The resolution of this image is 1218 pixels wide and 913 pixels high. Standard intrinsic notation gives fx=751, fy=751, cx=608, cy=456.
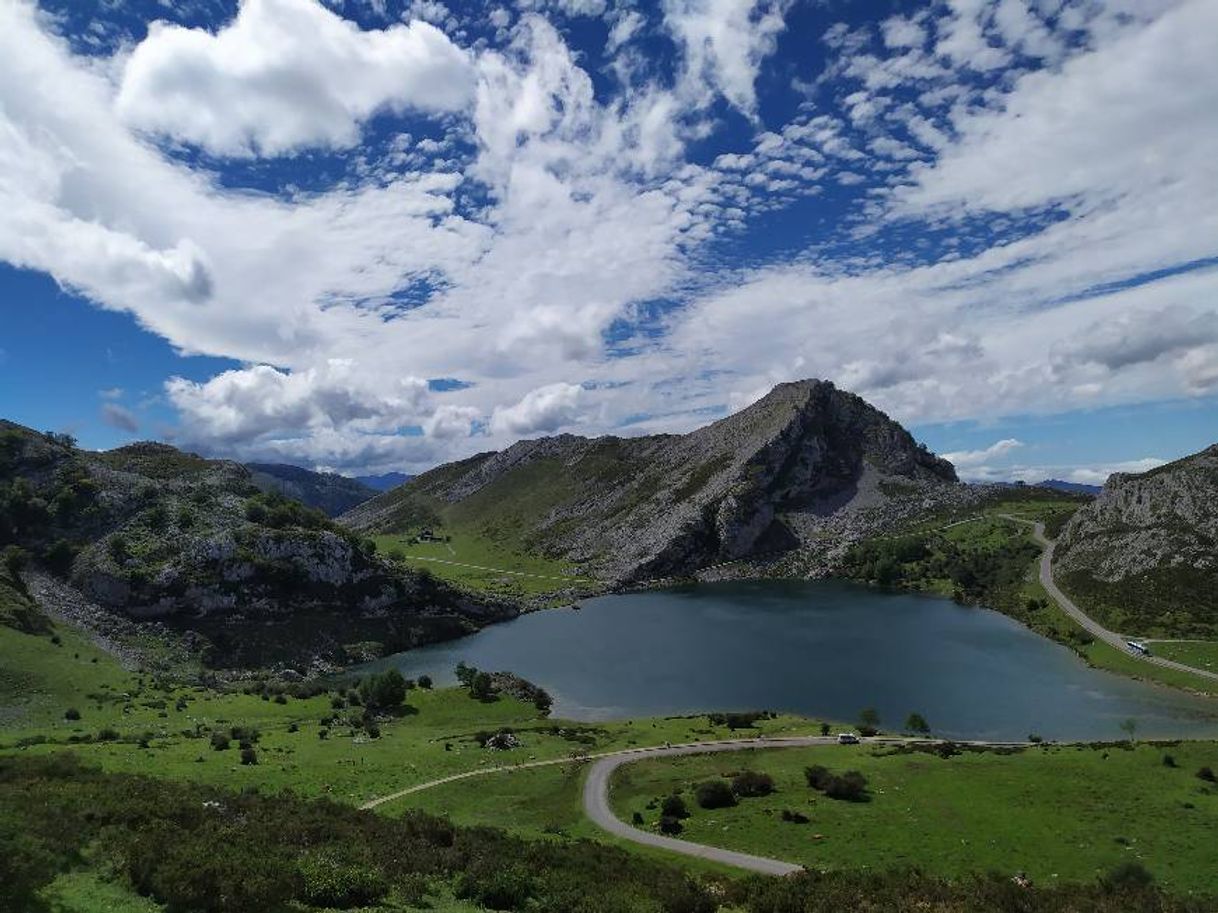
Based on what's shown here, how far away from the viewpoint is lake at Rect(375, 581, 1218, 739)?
9531 centimetres

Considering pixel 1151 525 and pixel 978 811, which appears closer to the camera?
pixel 978 811

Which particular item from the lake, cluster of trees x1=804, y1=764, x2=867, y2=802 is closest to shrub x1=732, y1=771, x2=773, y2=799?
cluster of trees x1=804, y1=764, x2=867, y2=802

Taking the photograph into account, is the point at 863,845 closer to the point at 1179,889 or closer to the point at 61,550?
the point at 1179,889

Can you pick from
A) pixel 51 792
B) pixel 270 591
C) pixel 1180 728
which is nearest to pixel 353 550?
pixel 270 591

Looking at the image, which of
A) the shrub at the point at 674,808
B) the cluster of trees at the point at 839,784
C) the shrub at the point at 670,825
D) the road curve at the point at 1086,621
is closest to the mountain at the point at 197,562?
the shrub at the point at 674,808

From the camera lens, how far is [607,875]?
35.3 meters

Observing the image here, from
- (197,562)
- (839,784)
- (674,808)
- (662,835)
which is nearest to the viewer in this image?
(662,835)

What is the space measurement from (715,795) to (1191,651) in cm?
9886

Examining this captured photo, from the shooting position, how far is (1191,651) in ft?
372

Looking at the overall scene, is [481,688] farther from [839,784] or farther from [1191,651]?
[1191,651]

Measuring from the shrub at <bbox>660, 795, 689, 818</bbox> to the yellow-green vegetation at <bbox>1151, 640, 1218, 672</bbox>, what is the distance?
9479cm

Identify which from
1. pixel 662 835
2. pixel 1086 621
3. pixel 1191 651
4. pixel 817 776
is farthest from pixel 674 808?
pixel 1086 621

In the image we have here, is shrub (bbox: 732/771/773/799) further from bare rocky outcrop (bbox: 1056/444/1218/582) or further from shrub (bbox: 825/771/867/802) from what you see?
bare rocky outcrop (bbox: 1056/444/1218/582)

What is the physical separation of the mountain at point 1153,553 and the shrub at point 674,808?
11049cm
